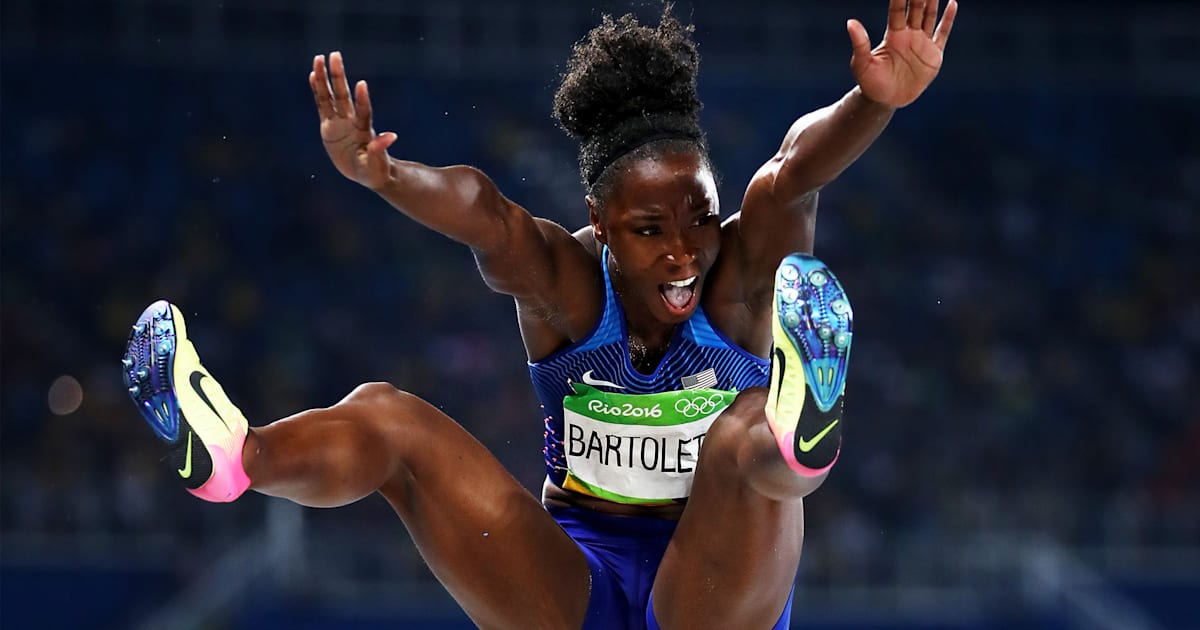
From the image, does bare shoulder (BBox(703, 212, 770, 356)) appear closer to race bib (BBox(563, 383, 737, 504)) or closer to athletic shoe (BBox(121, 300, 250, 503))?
race bib (BBox(563, 383, 737, 504))

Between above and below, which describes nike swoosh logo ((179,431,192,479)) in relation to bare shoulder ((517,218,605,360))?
below

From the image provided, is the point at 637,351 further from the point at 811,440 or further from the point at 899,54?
the point at 899,54

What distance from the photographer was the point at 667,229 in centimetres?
288

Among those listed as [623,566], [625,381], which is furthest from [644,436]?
[623,566]

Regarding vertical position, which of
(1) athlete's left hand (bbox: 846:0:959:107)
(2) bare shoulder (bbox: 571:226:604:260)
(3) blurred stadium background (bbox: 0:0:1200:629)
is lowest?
(3) blurred stadium background (bbox: 0:0:1200:629)

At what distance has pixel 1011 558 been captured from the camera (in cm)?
636

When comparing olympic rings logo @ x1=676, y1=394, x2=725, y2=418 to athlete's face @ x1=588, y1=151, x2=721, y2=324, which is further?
olympic rings logo @ x1=676, y1=394, x2=725, y2=418

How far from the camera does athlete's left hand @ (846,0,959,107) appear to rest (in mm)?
2654

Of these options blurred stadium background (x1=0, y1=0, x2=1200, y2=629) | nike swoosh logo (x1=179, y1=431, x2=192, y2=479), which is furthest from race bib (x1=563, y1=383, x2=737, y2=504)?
blurred stadium background (x1=0, y1=0, x2=1200, y2=629)

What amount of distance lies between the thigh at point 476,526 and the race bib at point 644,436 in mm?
216

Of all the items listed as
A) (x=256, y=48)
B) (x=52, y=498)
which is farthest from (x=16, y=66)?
(x=52, y=498)

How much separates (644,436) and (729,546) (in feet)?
1.28

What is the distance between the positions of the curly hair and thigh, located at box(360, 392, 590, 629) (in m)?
0.62

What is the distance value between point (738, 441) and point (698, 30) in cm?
686
